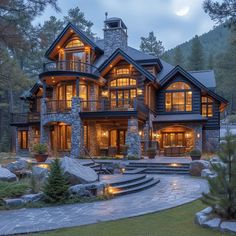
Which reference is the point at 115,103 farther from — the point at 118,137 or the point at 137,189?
the point at 137,189

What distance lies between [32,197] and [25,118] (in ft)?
70.2

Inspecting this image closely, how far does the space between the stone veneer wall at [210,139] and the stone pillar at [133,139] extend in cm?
774

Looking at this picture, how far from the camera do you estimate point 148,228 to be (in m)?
6.57

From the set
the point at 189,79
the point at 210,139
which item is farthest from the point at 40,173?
the point at 210,139

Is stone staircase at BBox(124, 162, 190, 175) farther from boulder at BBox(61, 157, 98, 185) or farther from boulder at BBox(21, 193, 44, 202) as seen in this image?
boulder at BBox(21, 193, 44, 202)

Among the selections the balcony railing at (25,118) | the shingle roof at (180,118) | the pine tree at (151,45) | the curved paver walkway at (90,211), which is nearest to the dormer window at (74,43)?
the balcony railing at (25,118)

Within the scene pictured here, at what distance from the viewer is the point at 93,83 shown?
992 inches

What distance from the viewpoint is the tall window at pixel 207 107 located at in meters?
27.3

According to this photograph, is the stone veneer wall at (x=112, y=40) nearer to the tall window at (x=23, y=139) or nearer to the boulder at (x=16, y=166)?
the tall window at (x=23, y=139)

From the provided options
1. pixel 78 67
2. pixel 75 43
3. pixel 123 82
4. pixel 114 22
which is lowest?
pixel 123 82

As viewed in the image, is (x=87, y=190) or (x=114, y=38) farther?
(x=114, y=38)

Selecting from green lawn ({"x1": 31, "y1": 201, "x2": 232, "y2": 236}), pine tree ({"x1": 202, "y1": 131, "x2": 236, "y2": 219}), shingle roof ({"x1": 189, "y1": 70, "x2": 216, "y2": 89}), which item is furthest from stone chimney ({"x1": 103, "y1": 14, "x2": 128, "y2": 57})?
pine tree ({"x1": 202, "y1": 131, "x2": 236, "y2": 219})

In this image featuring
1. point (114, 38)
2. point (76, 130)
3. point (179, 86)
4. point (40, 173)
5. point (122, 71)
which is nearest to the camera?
point (40, 173)

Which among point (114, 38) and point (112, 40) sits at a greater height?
point (114, 38)
